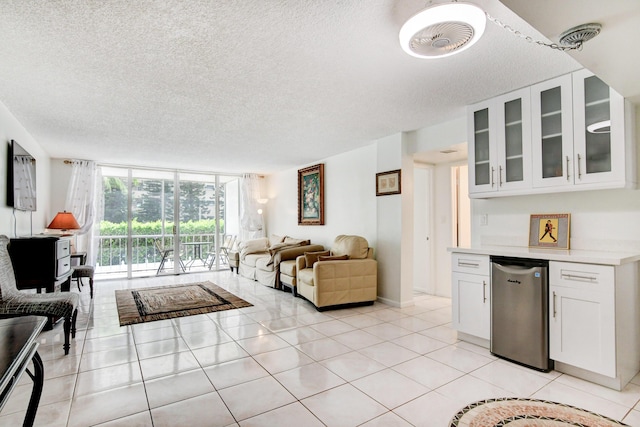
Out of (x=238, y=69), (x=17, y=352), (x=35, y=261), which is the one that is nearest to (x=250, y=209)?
(x=35, y=261)

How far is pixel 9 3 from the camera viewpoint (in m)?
1.82

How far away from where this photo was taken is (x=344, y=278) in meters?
4.30

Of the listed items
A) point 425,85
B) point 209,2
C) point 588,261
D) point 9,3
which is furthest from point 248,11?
point 588,261

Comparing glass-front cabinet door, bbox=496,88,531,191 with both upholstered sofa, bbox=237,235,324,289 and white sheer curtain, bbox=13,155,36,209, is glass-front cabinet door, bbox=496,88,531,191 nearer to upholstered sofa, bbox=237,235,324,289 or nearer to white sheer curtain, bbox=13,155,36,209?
upholstered sofa, bbox=237,235,324,289

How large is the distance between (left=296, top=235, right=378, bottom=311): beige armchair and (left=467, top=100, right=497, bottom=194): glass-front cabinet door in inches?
68.4

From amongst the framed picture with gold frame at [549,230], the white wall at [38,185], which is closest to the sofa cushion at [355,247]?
the framed picture with gold frame at [549,230]

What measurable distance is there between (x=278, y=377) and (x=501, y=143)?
2899 mm

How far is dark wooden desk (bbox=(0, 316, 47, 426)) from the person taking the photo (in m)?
0.91

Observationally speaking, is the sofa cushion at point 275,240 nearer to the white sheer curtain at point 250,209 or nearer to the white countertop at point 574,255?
the white sheer curtain at point 250,209

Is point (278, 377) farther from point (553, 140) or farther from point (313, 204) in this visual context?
point (313, 204)

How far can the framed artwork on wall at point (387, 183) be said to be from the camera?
14.6 feet

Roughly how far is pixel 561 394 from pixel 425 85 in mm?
2588

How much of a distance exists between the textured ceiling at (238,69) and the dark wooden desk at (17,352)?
1.71 meters

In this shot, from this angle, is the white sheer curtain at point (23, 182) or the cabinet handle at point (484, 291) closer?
the cabinet handle at point (484, 291)
